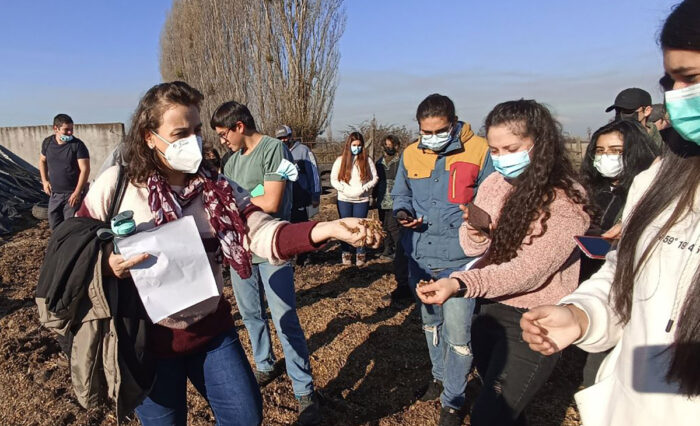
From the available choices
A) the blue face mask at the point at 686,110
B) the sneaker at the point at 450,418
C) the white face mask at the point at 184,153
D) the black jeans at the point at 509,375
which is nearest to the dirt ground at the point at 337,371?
the sneaker at the point at 450,418

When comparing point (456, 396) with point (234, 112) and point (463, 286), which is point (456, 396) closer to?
point (463, 286)

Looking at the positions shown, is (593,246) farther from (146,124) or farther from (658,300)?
(146,124)

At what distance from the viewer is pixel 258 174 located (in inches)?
127

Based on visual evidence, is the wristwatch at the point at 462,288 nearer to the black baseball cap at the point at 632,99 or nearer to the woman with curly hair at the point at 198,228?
the woman with curly hair at the point at 198,228

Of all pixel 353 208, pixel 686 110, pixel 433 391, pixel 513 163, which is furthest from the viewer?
pixel 353 208

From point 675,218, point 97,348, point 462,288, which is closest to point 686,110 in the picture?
point 675,218

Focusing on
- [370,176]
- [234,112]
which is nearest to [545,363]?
[234,112]

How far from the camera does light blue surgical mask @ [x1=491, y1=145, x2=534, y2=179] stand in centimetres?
216

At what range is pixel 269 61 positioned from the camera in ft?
53.8

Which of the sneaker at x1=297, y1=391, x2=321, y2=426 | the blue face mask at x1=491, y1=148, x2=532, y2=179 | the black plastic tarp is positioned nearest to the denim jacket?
the blue face mask at x1=491, y1=148, x2=532, y2=179

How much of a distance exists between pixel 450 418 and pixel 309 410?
91 cm

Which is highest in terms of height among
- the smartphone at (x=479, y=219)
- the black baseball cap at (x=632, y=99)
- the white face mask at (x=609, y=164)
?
the black baseball cap at (x=632, y=99)

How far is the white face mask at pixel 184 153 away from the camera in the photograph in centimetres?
187

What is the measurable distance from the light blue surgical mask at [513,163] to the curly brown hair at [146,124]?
152cm
